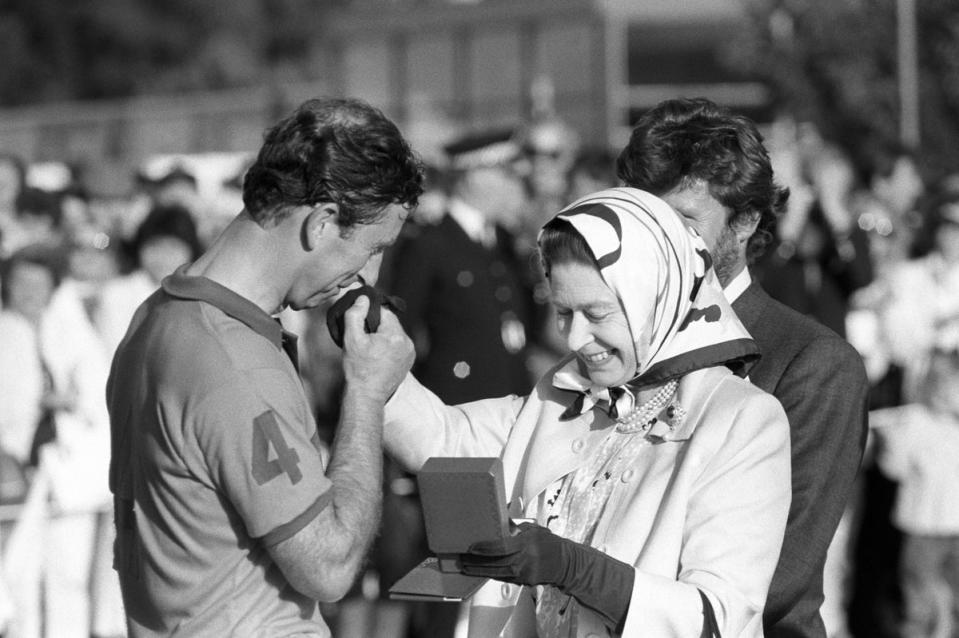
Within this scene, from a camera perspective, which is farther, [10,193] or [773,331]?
[10,193]

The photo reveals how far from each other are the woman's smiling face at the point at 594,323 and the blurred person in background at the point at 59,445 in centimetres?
379

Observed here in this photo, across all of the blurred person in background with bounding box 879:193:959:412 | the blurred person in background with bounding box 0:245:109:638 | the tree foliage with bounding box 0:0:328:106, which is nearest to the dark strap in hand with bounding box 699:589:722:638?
the blurred person in background with bounding box 0:245:109:638

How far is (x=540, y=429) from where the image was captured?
9.61 ft

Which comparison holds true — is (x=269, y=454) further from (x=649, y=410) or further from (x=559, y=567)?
(x=649, y=410)

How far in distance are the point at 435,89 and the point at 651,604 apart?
857 inches

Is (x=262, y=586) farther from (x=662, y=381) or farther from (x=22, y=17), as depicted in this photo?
(x=22, y=17)

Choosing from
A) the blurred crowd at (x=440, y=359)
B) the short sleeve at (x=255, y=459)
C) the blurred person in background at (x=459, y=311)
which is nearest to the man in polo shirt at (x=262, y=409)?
the short sleeve at (x=255, y=459)

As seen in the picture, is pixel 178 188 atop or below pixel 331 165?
below

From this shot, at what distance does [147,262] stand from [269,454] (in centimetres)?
439

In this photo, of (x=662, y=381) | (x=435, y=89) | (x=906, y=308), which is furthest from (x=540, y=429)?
(x=435, y=89)

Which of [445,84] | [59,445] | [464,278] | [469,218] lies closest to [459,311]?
[464,278]

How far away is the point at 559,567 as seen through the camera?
242 centimetres

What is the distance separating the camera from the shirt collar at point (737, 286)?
3.20 meters

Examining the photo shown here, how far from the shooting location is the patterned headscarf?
8.71ft
